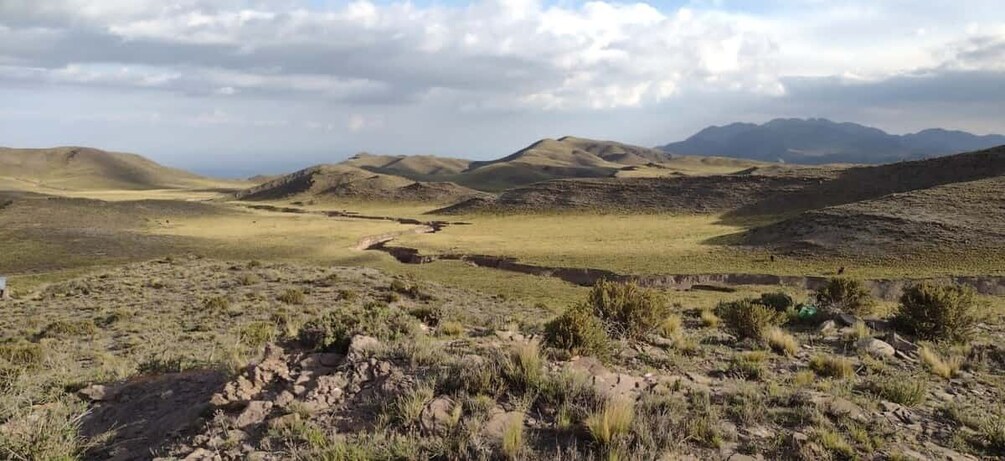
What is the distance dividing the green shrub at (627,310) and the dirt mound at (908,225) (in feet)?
118

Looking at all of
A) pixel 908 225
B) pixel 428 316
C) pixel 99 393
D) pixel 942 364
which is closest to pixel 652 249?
pixel 908 225

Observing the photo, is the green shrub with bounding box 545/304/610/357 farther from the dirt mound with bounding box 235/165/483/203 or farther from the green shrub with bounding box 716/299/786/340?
the dirt mound with bounding box 235/165/483/203

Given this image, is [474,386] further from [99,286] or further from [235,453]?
[99,286]

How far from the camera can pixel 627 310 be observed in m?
12.6

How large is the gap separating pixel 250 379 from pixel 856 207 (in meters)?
56.5

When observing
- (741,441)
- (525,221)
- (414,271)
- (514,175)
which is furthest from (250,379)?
(514,175)

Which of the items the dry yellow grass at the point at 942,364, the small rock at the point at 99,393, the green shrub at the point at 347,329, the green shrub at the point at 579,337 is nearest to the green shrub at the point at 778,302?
the dry yellow grass at the point at 942,364

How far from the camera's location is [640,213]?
81375 mm

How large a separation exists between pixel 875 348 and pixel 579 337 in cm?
637

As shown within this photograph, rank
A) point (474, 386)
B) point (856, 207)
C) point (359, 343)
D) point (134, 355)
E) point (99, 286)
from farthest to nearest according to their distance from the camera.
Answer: point (856, 207), point (99, 286), point (134, 355), point (359, 343), point (474, 386)

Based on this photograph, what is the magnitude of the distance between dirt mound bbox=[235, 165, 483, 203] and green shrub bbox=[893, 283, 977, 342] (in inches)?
3977

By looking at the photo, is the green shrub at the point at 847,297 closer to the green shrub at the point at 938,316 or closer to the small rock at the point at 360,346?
the green shrub at the point at 938,316

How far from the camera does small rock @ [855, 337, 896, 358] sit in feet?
35.8

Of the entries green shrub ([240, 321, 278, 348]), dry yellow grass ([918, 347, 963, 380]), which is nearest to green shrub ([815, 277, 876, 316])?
dry yellow grass ([918, 347, 963, 380])
